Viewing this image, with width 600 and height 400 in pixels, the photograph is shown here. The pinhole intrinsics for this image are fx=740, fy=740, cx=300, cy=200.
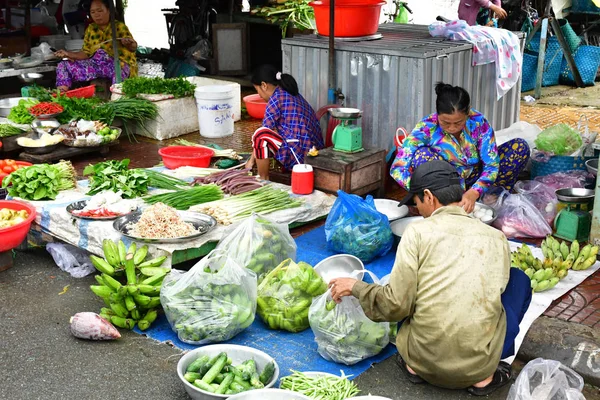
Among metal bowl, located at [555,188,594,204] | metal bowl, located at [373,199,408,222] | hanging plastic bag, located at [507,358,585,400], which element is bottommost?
hanging plastic bag, located at [507,358,585,400]

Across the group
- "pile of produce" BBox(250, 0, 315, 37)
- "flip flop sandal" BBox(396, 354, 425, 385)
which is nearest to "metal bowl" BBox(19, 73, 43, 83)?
"pile of produce" BBox(250, 0, 315, 37)

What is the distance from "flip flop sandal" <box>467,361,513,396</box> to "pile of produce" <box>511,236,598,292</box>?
965 millimetres

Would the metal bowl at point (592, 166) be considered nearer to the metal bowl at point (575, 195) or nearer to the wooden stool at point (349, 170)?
the metal bowl at point (575, 195)

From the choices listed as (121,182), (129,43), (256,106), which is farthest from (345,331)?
(129,43)

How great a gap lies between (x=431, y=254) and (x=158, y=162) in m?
4.76

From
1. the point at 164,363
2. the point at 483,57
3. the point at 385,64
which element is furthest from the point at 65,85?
the point at 164,363

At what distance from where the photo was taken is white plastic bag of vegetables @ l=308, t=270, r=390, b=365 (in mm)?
3924

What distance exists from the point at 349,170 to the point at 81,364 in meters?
2.80

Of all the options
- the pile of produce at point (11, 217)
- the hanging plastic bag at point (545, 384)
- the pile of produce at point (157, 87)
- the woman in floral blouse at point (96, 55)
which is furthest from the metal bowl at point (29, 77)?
the hanging plastic bag at point (545, 384)

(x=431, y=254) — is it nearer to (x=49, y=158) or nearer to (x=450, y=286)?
(x=450, y=286)

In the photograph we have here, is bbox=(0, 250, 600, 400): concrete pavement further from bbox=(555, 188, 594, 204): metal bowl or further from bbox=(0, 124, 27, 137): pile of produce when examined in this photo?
bbox=(0, 124, 27, 137): pile of produce

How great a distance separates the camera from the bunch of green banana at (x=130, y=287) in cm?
439

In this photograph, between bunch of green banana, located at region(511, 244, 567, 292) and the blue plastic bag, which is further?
the blue plastic bag

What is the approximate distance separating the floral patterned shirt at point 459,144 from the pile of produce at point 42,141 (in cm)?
360
